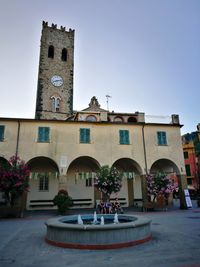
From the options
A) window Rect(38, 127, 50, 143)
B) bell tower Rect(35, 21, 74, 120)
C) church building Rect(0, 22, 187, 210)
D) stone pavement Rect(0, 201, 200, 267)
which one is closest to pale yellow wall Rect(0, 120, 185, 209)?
church building Rect(0, 22, 187, 210)

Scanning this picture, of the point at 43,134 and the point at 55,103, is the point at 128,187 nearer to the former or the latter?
the point at 43,134

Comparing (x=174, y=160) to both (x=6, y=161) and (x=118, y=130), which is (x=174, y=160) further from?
(x=6, y=161)

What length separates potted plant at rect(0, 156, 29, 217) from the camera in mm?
14707

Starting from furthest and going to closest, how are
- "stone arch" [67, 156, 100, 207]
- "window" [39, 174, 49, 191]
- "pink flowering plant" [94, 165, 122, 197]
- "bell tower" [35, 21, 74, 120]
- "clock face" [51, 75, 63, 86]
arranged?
"clock face" [51, 75, 63, 86] → "bell tower" [35, 21, 74, 120] → "stone arch" [67, 156, 100, 207] → "window" [39, 174, 49, 191] → "pink flowering plant" [94, 165, 122, 197]

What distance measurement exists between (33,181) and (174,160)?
1405 cm

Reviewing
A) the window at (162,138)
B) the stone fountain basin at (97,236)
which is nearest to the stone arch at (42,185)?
the window at (162,138)

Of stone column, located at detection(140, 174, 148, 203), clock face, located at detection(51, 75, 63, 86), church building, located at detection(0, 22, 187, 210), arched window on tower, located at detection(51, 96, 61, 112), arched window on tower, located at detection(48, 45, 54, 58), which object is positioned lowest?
stone column, located at detection(140, 174, 148, 203)

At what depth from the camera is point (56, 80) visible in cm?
3259

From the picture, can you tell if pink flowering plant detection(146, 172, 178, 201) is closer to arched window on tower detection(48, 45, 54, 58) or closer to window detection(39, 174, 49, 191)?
window detection(39, 174, 49, 191)

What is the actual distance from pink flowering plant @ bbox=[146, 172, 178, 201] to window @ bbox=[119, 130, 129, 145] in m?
3.84

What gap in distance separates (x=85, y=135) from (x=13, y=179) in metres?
6.99

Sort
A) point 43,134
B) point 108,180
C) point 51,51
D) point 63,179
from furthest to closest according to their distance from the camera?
point 51,51 → point 43,134 → point 63,179 → point 108,180

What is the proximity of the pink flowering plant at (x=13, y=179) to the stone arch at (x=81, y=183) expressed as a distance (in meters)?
6.42

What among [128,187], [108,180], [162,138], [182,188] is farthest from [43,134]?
[182,188]
